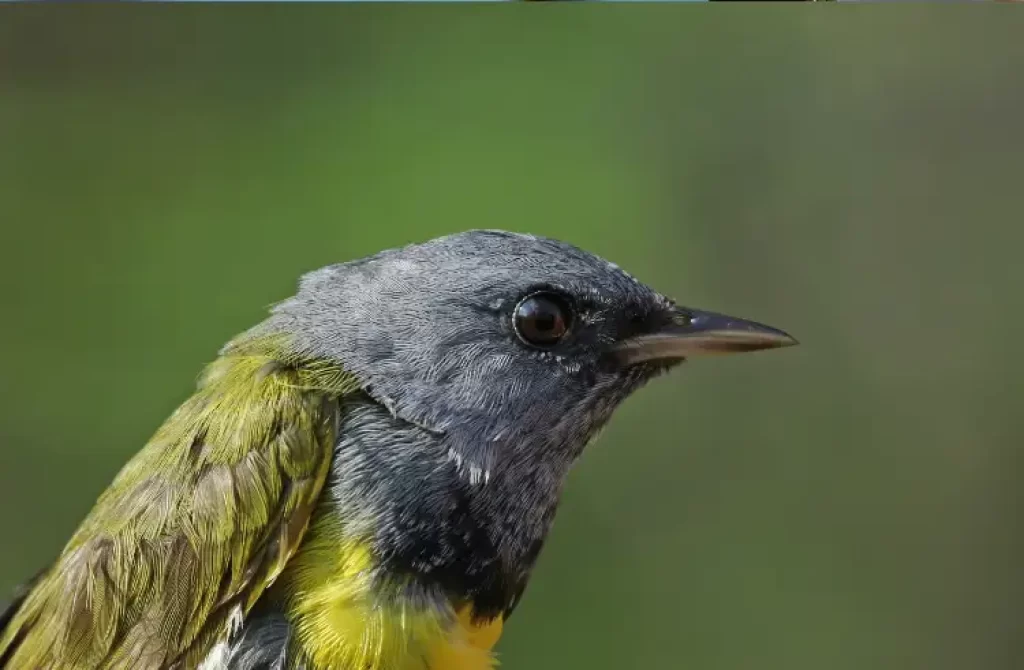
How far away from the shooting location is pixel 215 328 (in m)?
1.63

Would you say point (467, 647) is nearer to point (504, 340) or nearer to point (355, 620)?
point (355, 620)

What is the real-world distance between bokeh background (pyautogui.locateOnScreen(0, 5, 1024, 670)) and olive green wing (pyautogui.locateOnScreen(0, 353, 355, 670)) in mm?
576

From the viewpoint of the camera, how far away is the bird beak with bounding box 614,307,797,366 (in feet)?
3.37

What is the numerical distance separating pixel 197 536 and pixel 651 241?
1.09m

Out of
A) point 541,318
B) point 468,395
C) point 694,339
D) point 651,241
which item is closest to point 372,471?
point 468,395

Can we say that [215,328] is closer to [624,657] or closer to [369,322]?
[369,322]

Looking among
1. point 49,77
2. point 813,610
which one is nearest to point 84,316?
point 49,77

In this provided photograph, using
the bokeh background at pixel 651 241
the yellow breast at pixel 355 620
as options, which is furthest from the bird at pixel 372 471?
the bokeh background at pixel 651 241

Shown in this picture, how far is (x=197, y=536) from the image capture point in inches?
35.9

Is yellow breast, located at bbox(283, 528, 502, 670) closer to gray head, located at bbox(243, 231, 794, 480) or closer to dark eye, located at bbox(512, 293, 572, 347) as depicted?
gray head, located at bbox(243, 231, 794, 480)

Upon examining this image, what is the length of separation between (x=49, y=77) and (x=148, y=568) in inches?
39.7

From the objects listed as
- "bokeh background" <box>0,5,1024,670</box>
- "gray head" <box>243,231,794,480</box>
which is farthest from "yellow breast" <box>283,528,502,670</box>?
"bokeh background" <box>0,5,1024,670</box>

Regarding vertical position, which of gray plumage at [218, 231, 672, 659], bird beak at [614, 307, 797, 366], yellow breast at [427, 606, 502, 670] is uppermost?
bird beak at [614, 307, 797, 366]

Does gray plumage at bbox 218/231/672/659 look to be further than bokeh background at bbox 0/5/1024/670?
No
